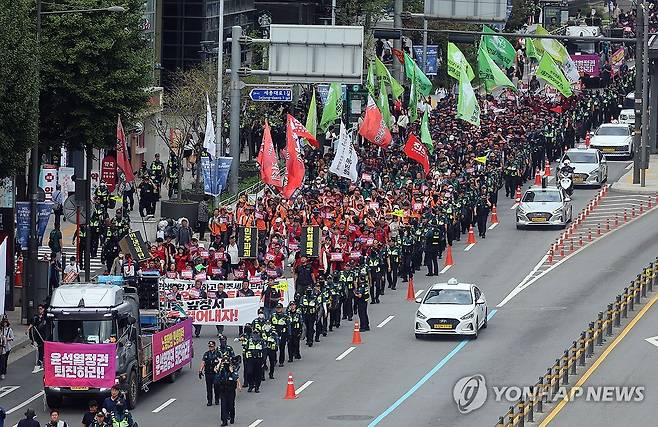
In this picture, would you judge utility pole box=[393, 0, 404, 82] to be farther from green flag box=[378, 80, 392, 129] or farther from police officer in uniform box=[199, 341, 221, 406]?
police officer in uniform box=[199, 341, 221, 406]

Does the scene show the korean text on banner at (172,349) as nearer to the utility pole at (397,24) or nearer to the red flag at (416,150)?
the red flag at (416,150)

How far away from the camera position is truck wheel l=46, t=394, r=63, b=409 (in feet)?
134

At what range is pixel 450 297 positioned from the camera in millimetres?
48000

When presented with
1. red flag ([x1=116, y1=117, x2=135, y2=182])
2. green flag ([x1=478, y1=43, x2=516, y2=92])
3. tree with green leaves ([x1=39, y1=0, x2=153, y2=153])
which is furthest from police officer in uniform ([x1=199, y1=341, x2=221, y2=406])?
green flag ([x1=478, y1=43, x2=516, y2=92])

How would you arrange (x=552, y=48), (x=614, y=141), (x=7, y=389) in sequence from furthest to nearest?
1. (x=614, y=141)
2. (x=552, y=48)
3. (x=7, y=389)

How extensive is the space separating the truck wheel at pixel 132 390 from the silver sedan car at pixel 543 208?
2473 centimetres

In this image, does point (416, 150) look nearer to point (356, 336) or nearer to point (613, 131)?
point (613, 131)

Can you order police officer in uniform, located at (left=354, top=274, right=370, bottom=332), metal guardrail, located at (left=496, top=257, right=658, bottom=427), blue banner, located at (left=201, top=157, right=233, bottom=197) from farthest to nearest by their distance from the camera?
blue banner, located at (left=201, top=157, right=233, bottom=197) → police officer in uniform, located at (left=354, top=274, right=370, bottom=332) → metal guardrail, located at (left=496, top=257, right=658, bottom=427)

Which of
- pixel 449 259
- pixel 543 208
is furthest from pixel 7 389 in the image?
pixel 543 208

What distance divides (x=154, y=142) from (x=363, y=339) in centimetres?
3612

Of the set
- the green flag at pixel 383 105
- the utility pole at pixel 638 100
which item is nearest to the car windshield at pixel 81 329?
the green flag at pixel 383 105

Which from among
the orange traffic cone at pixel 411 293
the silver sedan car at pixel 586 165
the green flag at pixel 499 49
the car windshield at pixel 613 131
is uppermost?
the green flag at pixel 499 49

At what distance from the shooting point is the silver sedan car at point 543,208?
63719mm

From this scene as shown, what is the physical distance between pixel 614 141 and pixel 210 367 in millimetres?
40770
